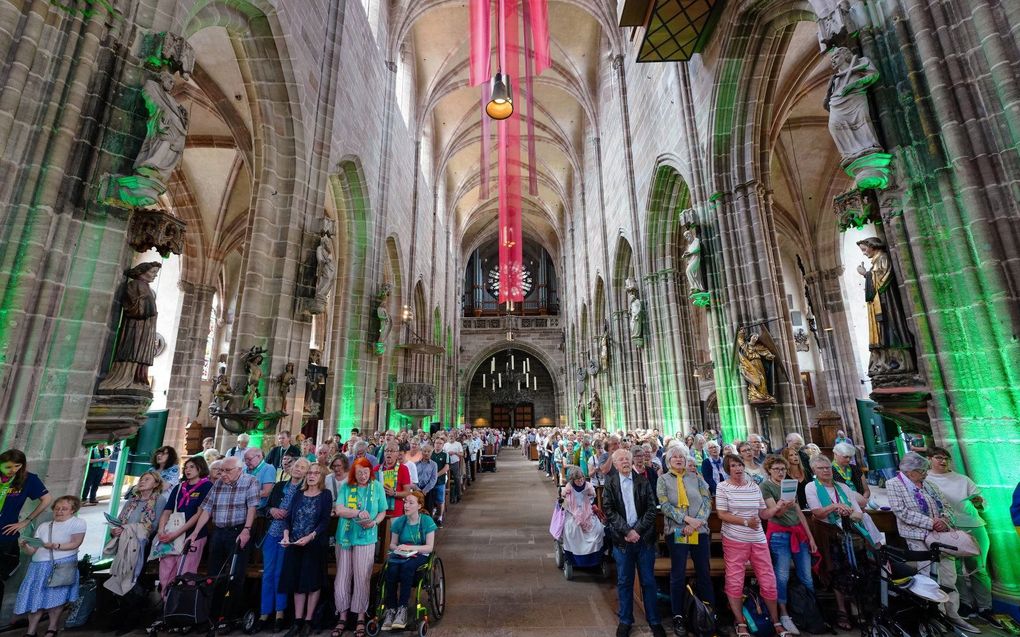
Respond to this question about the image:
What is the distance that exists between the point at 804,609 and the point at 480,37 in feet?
43.8

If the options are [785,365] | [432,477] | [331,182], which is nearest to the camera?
[432,477]

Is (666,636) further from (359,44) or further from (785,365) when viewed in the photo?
(359,44)

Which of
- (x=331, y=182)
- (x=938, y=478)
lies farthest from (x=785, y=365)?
(x=331, y=182)

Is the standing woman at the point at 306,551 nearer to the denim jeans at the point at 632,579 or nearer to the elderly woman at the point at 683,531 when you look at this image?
the denim jeans at the point at 632,579

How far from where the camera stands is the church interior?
3691mm

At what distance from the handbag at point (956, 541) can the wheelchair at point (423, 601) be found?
12.3 feet

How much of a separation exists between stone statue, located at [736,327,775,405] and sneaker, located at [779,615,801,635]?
443 cm

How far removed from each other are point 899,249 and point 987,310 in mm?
827

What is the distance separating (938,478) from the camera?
3.41 meters

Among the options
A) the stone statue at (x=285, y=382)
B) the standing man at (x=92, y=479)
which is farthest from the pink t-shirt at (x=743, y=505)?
the standing man at (x=92, y=479)

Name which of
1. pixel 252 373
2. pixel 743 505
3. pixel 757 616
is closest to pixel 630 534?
pixel 743 505

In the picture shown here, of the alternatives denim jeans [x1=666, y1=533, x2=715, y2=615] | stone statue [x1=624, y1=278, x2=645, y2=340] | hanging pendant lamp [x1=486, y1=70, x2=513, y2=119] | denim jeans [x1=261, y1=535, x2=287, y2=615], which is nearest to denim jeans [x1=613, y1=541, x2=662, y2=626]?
denim jeans [x1=666, y1=533, x2=715, y2=615]

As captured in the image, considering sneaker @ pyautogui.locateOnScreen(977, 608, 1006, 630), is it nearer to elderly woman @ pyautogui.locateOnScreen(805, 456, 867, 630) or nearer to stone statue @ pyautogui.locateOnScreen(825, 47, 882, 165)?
elderly woman @ pyautogui.locateOnScreen(805, 456, 867, 630)

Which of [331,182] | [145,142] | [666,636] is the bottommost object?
[666,636]
